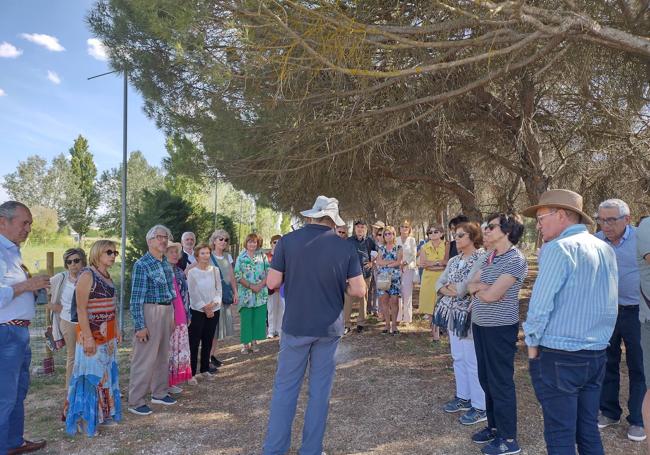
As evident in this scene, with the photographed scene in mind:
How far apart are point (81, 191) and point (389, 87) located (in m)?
49.1

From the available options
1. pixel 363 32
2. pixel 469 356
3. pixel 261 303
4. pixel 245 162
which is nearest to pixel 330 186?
pixel 245 162

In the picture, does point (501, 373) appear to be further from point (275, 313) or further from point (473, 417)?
point (275, 313)

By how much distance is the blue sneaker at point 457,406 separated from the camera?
14.0ft

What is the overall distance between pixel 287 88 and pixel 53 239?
44842mm

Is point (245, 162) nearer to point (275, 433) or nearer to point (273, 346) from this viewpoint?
point (273, 346)

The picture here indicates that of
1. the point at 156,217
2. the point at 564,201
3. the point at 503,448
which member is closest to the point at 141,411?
the point at 503,448

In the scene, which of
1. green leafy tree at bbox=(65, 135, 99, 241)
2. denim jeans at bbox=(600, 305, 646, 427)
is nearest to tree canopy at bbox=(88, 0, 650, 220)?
denim jeans at bbox=(600, 305, 646, 427)

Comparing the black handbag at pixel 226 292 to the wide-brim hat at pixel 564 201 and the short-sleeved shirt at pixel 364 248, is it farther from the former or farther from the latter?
the wide-brim hat at pixel 564 201

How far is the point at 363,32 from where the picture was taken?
13.9 feet

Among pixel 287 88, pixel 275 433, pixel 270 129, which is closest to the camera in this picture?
pixel 275 433

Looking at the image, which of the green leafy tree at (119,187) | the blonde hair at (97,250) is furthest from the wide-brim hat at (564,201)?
the green leafy tree at (119,187)

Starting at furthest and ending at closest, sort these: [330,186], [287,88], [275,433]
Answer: [330,186] < [287,88] < [275,433]

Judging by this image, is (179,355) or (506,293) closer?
(506,293)

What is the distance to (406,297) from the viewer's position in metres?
8.05
